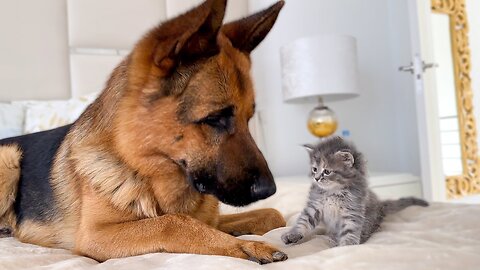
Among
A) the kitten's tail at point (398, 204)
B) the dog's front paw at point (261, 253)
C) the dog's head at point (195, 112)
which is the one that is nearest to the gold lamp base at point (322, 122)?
the kitten's tail at point (398, 204)

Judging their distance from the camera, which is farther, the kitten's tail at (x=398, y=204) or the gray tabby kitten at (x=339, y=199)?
the kitten's tail at (x=398, y=204)

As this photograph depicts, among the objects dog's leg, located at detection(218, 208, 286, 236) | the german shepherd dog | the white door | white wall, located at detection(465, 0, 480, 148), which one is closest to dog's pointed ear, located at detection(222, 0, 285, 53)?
the german shepherd dog

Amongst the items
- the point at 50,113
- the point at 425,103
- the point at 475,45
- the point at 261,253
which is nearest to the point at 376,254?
the point at 261,253

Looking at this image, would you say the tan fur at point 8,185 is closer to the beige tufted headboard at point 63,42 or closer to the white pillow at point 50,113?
the white pillow at point 50,113

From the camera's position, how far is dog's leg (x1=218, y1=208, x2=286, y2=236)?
137 cm

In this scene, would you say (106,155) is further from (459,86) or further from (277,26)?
(459,86)

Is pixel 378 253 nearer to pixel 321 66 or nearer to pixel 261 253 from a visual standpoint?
pixel 261 253

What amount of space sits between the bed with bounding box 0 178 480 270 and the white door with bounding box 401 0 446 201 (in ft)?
4.65

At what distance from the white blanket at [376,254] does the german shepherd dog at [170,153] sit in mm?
91

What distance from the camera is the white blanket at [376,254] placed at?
788 millimetres

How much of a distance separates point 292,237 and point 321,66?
175cm

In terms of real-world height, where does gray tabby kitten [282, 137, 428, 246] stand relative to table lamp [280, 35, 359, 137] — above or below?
below

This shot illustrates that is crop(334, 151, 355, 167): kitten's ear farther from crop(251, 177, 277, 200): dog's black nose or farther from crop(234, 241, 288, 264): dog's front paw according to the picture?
crop(234, 241, 288, 264): dog's front paw

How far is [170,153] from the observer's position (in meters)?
1.08
